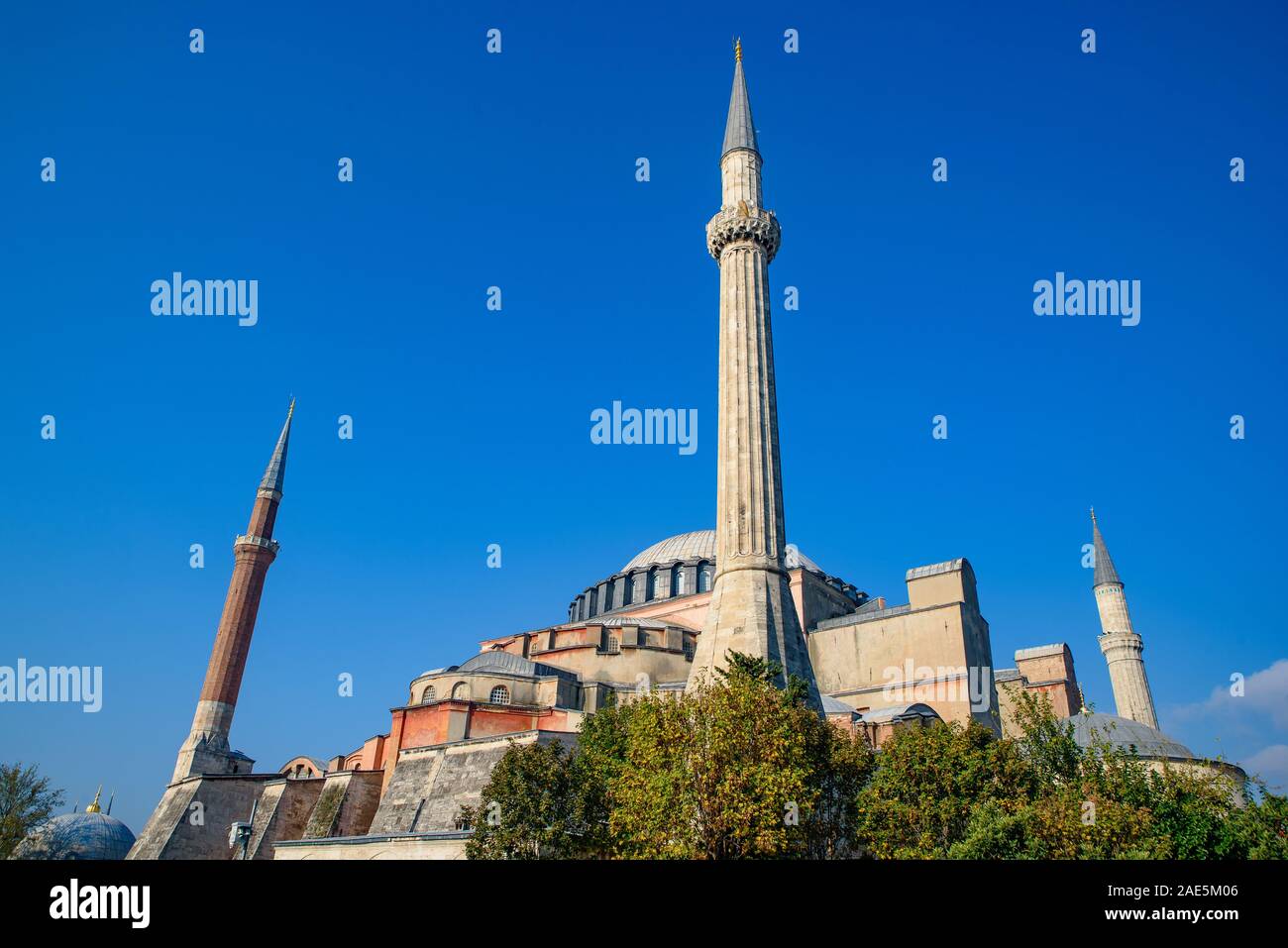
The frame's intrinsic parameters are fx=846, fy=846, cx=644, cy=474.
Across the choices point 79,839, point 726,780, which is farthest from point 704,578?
point 79,839

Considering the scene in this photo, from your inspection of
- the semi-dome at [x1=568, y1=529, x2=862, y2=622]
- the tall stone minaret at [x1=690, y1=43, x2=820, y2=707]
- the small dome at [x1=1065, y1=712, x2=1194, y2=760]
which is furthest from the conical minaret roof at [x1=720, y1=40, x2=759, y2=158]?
the small dome at [x1=1065, y1=712, x2=1194, y2=760]

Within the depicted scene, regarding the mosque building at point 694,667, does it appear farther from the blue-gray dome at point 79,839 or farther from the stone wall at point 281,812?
the blue-gray dome at point 79,839

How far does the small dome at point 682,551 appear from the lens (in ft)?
146

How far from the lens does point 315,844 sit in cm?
2656

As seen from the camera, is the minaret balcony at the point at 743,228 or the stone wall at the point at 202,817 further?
the stone wall at the point at 202,817

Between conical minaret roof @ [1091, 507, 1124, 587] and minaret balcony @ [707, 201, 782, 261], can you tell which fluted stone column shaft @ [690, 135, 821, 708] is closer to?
minaret balcony @ [707, 201, 782, 261]

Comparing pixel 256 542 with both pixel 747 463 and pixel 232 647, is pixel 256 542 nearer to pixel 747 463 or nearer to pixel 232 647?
pixel 232 647

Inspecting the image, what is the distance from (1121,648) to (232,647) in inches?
1709

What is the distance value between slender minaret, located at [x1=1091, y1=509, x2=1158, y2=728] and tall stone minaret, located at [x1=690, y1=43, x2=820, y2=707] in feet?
85.8

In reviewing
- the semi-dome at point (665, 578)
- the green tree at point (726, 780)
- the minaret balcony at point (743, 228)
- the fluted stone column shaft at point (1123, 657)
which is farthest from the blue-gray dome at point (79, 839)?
the fluted stone column shaft at point (1123, 657)

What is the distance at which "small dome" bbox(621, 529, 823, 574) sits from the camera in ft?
146

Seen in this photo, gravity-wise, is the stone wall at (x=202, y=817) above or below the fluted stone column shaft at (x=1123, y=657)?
below

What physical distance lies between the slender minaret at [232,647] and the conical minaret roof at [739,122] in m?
28.0
